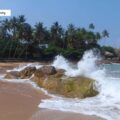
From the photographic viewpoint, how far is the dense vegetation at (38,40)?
6384 cm

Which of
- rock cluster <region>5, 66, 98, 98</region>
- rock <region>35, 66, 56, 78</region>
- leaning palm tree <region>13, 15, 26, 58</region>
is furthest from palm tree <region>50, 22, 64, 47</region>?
rock cluster <region>5, 66, 98, 98</region>

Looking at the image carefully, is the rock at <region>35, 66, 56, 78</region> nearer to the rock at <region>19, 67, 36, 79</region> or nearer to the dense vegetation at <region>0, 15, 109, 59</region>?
the rock at <region>19, 67, 36, 79</region>

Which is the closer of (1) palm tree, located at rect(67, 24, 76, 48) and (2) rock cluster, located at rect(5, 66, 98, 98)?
(2) rock cluster, located at rect(5, 66, 98, 98)

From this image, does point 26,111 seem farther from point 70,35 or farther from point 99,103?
point 70,35

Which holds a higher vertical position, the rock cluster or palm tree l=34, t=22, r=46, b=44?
palm tree l=34, t=22, r=46, b=44

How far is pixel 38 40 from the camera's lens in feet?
221

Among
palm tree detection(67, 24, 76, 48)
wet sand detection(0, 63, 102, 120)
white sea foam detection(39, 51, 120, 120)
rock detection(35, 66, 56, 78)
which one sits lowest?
white sea foam detection(39, 51, 120, 120)

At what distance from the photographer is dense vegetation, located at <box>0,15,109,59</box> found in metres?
63.8

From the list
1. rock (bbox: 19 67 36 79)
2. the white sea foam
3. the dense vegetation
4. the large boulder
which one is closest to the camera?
the white sea foam

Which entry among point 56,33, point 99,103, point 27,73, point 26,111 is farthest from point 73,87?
point 56,33

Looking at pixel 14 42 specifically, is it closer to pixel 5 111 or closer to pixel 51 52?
pixel 51 52

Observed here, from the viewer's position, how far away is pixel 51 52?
6631 centimetres

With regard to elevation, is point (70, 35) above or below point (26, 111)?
above

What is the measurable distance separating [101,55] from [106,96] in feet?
227
